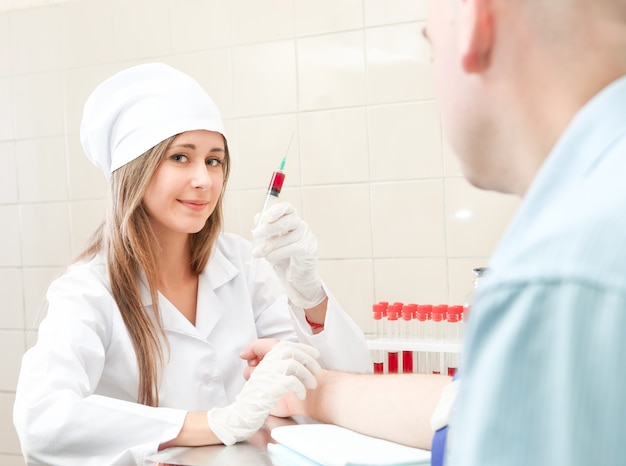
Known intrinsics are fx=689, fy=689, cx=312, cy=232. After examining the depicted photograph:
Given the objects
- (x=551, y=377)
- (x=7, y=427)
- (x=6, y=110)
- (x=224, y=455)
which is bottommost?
(x=7, y=427)

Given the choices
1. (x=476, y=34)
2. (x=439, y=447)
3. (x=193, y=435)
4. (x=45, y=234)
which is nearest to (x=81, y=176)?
(x=45, y=234)

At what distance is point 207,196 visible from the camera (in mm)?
1731

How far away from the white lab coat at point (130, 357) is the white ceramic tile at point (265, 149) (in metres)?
0.46

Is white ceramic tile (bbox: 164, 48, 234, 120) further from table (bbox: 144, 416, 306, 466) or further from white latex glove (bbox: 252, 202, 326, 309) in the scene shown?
table (bbox: 144, 416, 306, 466)

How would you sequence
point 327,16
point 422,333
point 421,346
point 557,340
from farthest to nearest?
1. point 327,16
2. point 422,333
3. point 421,346
4. point 557,340

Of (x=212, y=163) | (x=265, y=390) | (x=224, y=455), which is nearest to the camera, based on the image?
(x=224, y=455)

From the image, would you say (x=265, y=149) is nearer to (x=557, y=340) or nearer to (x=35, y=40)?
(x=35, y=40)

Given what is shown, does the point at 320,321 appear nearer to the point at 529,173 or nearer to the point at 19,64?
the point at 529,173

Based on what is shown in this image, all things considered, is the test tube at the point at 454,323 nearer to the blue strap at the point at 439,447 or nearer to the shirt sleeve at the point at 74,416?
the shirt sleeve at the point at 74,416

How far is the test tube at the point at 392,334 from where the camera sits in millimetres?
2064

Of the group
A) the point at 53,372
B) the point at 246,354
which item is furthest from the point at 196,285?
the point at 53,372

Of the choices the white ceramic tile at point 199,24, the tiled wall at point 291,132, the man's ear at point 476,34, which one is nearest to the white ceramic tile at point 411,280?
the tiled wall at point 291,132

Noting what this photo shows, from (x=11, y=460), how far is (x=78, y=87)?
5.04ft

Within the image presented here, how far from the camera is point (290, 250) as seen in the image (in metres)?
1.60
